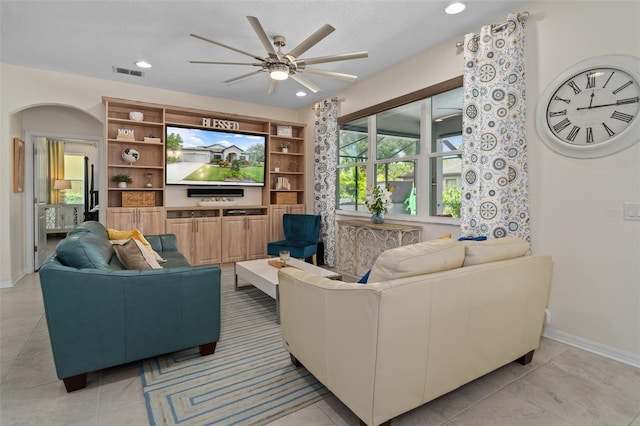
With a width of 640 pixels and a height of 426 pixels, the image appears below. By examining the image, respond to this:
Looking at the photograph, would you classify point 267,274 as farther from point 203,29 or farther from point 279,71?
point 203,29

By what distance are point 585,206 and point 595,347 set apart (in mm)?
1098

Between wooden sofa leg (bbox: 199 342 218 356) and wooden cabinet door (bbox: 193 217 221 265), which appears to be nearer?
wooden sofa leg (bbox: 199 342 218 356)

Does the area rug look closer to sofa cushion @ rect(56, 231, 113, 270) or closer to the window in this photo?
sofa cushion @ rect(56, 231, 113, 270)

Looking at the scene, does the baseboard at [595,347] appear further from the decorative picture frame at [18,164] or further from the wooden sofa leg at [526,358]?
the decorative picture frame at [18,164]

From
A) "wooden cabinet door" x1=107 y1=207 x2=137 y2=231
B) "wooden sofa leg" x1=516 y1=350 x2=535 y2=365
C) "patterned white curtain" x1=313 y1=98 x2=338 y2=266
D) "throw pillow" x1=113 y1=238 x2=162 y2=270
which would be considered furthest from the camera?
"patterned white curtain" x1=313 y1=98 x2=338 y2=266

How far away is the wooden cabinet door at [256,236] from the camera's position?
5.56m

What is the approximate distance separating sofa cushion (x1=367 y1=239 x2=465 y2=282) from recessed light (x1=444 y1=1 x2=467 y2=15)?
7.43 ft

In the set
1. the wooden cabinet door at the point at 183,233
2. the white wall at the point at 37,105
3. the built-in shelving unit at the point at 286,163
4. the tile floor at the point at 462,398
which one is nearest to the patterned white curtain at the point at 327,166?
the built-in shelving unit at the point at 286,163

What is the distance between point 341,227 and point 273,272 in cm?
173

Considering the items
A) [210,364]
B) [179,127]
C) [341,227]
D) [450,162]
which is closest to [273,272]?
[210,364]

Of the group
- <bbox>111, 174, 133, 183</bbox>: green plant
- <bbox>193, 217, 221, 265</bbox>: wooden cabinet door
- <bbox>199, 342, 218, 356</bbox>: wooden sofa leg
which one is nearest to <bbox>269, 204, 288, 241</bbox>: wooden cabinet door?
<bbox>193, 217, 221, 265</bbox>: wooden cabinet door

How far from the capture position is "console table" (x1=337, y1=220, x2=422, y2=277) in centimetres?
390

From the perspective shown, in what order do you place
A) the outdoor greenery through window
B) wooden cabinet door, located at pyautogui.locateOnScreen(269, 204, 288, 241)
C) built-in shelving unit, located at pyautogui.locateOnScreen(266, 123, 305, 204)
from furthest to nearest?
built-in shelving unit, located at pyautogui.locateOnScreen(266, 123, 305, 204)
wooden cabinet door, located at pyautogui.locateOnScreen(269, 204, 288, 241)
the outdoor greenery through window

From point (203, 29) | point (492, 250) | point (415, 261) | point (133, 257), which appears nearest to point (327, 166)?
point (203, 29)
